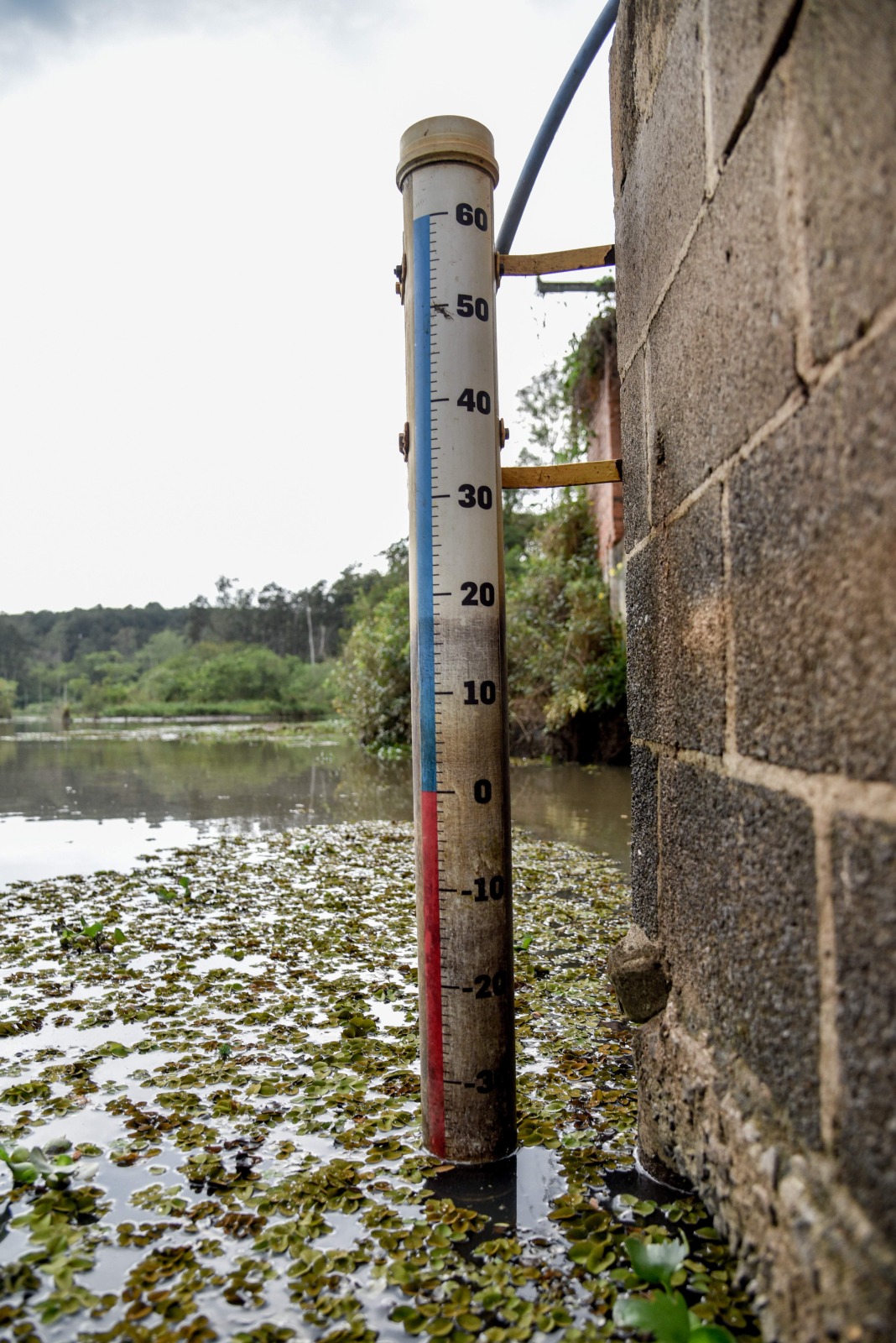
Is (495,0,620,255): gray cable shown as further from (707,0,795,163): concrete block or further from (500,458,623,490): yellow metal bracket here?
(707,0,795,163): concrete block

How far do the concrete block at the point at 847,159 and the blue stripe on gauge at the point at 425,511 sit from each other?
877 millimetres

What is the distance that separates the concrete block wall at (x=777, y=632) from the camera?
93 cm

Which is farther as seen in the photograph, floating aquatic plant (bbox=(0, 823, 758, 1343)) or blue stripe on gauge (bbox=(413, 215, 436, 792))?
blue stripe on gauge (bbox=(413, 215, 436, 792))

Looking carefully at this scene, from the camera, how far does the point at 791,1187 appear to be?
3.77ft

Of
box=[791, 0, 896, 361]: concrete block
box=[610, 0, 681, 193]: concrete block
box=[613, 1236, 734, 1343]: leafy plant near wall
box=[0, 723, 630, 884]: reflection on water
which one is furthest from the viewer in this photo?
box=[0, 723, 630, 884]: reflection on water

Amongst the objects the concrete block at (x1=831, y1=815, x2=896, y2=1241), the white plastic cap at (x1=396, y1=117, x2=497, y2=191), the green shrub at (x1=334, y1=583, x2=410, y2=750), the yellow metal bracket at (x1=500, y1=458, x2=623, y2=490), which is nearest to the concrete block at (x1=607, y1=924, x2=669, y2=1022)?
the concrete block at (x1=831, y1=815, x2=896, y2=1241)

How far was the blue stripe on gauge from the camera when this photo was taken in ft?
5.99

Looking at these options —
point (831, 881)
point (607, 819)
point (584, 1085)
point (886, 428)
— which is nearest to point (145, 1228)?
point (584, 1085)

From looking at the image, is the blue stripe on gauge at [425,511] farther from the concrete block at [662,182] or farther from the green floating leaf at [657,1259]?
the green floating leaf at [657,1259]

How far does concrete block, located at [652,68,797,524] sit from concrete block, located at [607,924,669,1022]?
2.81 feet

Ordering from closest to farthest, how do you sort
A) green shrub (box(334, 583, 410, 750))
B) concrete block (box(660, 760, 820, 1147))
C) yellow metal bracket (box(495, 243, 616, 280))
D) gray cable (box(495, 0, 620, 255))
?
concrete block (box(660, 760, 820, 1147)) → yellow metal bracket (box(495, 243, 616, 280)) → gray cable (box(495, 0, 620, 255)) → green shrub (box(334, 583, 410, 750))

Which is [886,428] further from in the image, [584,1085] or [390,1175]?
[584,1085]

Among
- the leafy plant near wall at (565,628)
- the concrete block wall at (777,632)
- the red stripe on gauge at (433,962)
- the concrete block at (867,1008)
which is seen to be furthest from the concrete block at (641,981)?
the leafy plant near wall at (565,628)

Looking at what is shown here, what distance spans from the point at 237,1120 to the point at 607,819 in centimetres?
435
